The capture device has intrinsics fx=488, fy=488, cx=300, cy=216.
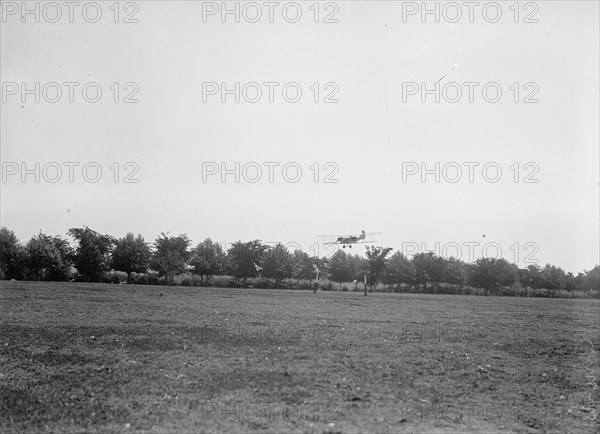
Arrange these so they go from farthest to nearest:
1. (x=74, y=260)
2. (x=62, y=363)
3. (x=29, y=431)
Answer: (x=74, y=260)
(x=62, y=363)
(x=29, y=431)

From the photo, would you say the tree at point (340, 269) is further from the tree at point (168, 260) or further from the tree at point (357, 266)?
the tree at point (168, 260)

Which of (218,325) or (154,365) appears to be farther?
(218,325)

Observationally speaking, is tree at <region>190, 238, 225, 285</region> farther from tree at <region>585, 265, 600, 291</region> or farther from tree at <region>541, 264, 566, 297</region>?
tree at <region>585, 265, 600, 291</region>

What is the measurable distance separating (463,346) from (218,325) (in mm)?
9195

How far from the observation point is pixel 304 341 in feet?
52.7

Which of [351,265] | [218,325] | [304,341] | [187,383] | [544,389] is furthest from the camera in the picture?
[351,265]

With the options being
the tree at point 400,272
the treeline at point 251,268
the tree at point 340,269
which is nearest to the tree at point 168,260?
the treeline at point 251,268

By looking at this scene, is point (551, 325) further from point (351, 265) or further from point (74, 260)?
point (74, 260)

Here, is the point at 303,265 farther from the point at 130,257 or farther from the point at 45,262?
the point at 45,262

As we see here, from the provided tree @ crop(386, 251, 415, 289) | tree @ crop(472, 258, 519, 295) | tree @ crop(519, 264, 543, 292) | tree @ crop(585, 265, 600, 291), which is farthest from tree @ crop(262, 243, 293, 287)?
tree @ crop(585, 265, 600, 291)

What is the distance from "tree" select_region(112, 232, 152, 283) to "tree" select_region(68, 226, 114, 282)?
1.63m

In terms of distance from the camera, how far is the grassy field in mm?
8977

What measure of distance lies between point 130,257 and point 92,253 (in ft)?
17.6

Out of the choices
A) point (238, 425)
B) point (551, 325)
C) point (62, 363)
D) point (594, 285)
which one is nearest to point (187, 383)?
point (238, 425)
